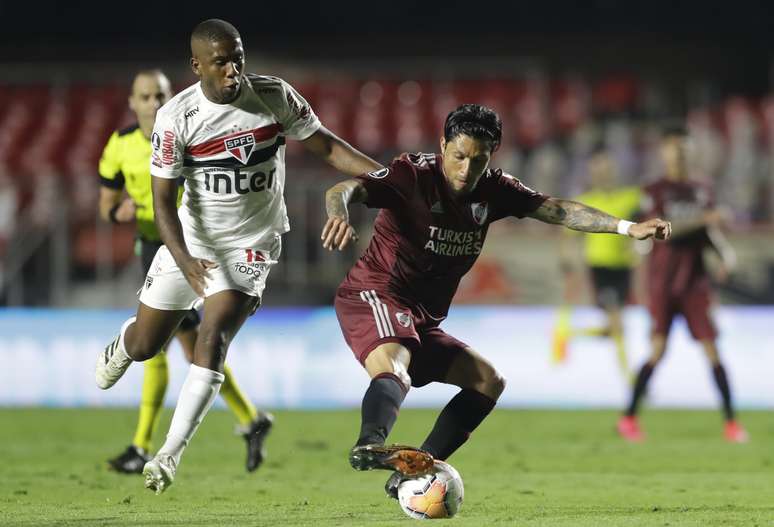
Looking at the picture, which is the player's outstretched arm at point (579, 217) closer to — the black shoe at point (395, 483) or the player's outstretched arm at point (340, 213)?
the player's outstretched arm at point (340, 213)

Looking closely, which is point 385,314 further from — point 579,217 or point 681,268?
point 681,268

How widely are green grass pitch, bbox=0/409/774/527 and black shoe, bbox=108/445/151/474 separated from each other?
0.25 ft

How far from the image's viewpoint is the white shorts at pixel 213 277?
5961mm

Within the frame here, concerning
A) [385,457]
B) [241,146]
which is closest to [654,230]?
[385,457]

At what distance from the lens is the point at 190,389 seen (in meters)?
5.74

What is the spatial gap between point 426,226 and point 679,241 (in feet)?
16.9

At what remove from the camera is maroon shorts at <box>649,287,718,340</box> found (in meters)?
10.1

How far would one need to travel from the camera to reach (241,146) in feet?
19.3

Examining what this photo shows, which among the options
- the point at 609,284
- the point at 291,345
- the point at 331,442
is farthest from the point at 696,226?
the point at 291,345

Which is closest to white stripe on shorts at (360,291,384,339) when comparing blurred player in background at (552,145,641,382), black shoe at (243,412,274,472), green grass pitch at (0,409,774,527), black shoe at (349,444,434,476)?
black shoe at (349,444,434,476)

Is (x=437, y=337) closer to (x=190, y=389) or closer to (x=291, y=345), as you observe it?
(x=190, y=389)

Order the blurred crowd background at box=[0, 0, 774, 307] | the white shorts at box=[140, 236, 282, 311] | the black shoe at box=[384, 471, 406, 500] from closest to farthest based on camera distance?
the black shoe at box=[384, 471, 406, 500], the white shorts at box=[140, 236, 282, 311], the blurred crowd background at box=[0, 0, 774, 307]

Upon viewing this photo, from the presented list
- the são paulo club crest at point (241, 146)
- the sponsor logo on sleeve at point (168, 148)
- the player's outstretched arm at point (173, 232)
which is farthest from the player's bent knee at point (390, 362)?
the sponsor logo on sleeve at point (168, 148)

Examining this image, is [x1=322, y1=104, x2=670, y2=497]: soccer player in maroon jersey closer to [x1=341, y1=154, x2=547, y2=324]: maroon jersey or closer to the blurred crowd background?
[x1=341, y1=154, x2=547, y2=324]: maroon jersey
